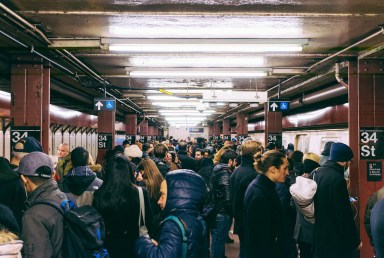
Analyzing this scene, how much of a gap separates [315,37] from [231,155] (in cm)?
238

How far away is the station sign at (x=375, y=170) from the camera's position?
760 centimetres

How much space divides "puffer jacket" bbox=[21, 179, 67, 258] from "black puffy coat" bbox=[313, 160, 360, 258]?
269 centimetres

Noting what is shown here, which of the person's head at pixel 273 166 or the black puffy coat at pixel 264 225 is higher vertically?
the person's head at pixel 273 166

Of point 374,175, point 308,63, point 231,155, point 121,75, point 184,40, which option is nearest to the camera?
point 184,40

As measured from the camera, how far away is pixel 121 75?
1074cm

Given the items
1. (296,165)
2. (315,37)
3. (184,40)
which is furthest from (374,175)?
(184,40)

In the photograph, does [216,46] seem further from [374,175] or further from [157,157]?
[374,175]

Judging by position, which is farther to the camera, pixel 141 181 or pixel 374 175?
pixel 374 175

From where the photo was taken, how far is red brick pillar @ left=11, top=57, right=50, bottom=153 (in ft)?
25.8

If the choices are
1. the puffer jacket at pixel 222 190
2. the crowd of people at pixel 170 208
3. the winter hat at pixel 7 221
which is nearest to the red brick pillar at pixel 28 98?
the crowd of people at pixel 170 208

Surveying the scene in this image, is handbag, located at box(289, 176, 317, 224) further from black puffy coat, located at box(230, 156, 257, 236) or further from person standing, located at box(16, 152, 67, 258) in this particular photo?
person standing, located at box(16, 152, 67, 258)

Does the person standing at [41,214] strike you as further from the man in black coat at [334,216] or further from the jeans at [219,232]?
the jeans at [219,232]

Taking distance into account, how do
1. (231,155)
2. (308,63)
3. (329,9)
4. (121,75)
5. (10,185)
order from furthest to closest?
(121,75) → (308,63) → (231,155) → (329,9) → (10,185)

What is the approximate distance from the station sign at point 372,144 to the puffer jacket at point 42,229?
20.3ft
